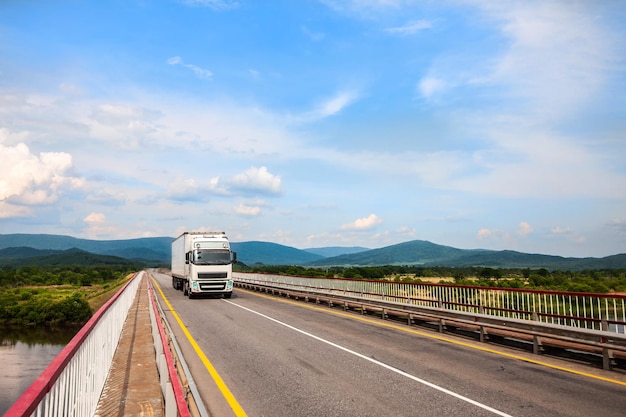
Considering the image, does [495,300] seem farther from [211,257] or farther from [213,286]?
[211,257]

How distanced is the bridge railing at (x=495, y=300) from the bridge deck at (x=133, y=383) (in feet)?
32.6

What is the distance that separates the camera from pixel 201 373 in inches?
380

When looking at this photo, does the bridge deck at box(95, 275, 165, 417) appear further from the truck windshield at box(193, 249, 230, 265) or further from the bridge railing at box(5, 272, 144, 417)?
the truck windshield at box(193, 249, 230, 265)

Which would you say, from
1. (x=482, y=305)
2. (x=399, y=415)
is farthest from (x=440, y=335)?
(x=399, y=415)

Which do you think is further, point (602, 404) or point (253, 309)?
point (253, 309)

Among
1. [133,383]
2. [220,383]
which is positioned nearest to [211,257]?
[220,383]

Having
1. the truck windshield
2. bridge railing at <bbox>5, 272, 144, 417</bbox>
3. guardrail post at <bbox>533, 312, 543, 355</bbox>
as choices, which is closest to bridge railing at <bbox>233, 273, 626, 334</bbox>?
guardrail post at <bbox>533, 312, 543, 355</bbox>

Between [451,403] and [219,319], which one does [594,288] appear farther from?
[451,403]

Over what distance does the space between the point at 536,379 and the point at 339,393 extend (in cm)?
407

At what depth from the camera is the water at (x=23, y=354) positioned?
4683 centimetres

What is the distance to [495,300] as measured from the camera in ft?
51.0

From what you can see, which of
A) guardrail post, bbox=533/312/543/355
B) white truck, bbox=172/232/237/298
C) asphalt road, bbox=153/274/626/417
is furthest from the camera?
white truck, bbox=172/232/237/298

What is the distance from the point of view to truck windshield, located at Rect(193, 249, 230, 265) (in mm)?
28922

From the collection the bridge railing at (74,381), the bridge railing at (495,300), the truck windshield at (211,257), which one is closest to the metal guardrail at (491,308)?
the bridge railing at (495,300)
